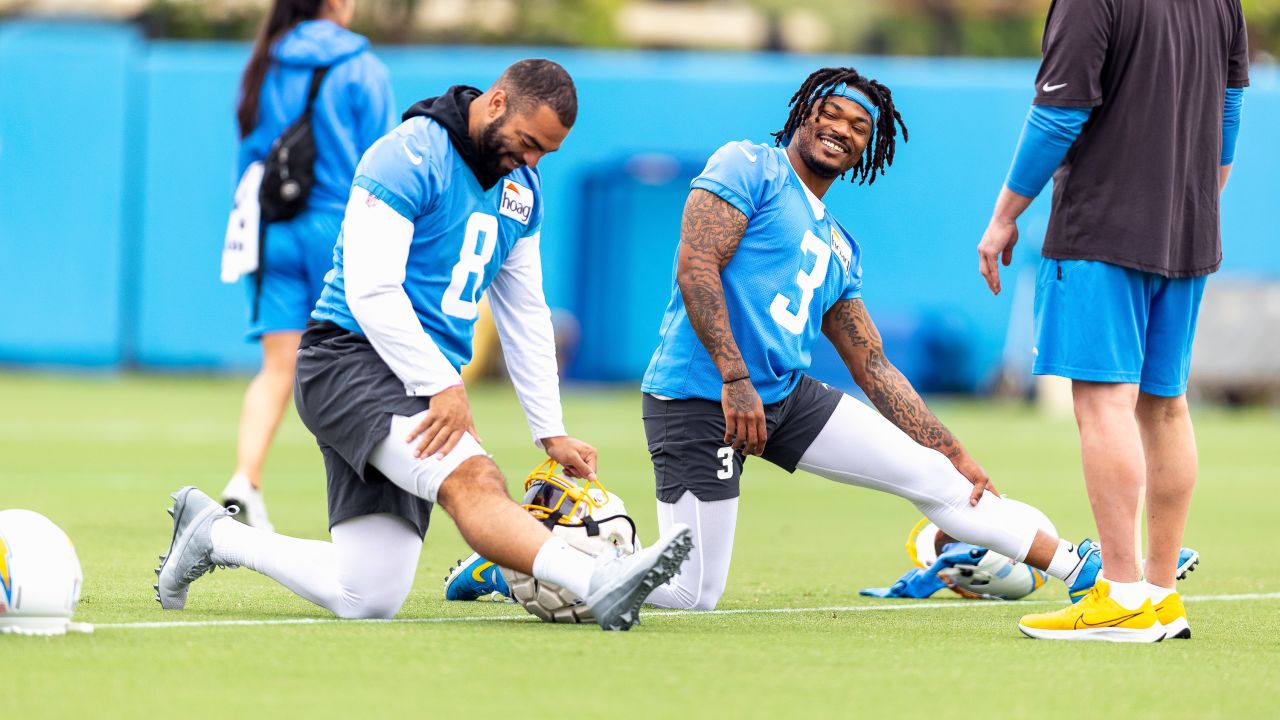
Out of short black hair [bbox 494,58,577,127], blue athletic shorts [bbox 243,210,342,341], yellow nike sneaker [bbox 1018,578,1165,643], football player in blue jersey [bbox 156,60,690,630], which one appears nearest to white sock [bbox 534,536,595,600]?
football player in blue jersey [bbox 156,60,690,630]

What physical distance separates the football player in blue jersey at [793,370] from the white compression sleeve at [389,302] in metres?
1.02

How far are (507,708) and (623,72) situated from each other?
801 inches

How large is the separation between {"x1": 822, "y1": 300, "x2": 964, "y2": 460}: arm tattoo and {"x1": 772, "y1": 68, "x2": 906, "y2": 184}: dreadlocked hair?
1.61 ft

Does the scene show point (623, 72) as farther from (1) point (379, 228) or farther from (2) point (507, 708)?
(2) point (507, 708)

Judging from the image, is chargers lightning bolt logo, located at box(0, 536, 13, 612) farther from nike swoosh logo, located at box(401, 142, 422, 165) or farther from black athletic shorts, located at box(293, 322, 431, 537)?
nike swoosh logo, located at box(401, 142, 422, 165)

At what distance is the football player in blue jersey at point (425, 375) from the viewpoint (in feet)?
16.9

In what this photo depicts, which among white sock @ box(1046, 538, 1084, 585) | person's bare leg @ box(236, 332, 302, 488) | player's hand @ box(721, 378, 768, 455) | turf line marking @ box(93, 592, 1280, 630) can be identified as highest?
player's hand @ box(721, 378, 768, 455)

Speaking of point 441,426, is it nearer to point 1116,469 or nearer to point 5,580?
point 5,580

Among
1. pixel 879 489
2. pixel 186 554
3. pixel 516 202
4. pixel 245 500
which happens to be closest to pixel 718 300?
pixel 516 202

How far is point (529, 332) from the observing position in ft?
19.2

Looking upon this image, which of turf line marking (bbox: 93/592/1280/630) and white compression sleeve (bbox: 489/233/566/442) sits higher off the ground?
white compression sleeve (bbox: 489/233/566/442)

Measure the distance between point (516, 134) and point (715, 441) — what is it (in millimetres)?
1449

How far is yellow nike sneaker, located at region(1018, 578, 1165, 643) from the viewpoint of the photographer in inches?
210

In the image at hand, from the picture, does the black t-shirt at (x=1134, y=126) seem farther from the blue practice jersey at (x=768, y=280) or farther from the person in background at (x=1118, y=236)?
the blue practice jersey at (x=768, y=280)
